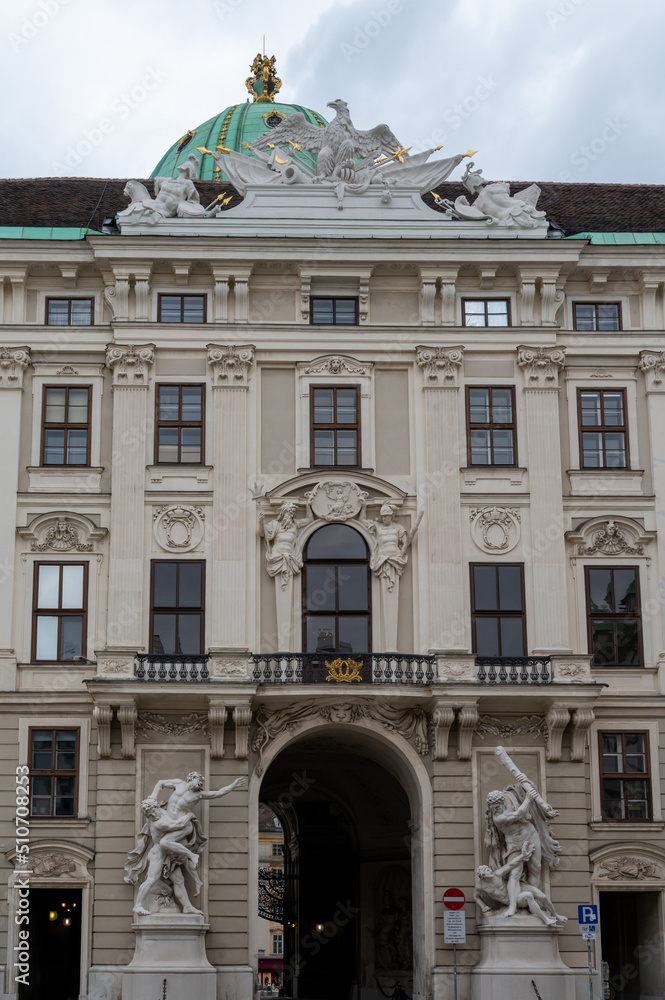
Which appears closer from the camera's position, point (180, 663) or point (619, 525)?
point (180, 663)

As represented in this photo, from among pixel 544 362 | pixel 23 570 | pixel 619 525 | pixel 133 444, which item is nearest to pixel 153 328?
pixel 133 444

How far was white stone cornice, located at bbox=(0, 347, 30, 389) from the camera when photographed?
31406 millimetres

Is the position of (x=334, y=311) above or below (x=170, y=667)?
above

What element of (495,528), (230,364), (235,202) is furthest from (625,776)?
(235,202)

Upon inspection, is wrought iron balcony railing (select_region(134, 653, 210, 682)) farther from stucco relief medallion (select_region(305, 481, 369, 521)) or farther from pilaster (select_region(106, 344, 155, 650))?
stucco relief medallion (select_region(305, 481, 369, 521))

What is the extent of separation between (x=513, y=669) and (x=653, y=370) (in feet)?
24.1

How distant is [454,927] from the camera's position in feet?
90.2

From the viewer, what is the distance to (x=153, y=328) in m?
31.6

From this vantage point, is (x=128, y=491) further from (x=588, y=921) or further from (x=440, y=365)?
(x=588, y=921)

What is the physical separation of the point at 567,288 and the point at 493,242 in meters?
2.09

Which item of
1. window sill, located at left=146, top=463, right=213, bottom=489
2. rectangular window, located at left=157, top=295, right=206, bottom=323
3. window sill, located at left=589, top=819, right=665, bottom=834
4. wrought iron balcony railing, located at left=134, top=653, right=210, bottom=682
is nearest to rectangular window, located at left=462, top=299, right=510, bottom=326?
rectangular window, located at left=157, top=295, right=206, bottom=323

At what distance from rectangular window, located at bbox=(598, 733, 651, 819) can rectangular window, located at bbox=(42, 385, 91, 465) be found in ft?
40.4

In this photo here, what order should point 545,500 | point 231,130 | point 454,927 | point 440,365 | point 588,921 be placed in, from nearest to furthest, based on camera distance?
1. point 588,921
2. point 454,927
3. point 545,500
4. point 440,365
5. point 231,130

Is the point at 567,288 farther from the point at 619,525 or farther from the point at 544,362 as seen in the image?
the point at 619,525
